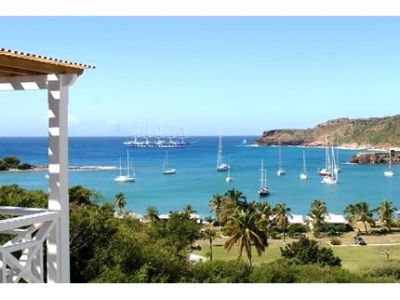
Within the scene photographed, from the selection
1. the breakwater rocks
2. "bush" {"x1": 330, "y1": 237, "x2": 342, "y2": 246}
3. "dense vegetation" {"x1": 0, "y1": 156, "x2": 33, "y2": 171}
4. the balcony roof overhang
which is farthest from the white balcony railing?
the breakwater rocks

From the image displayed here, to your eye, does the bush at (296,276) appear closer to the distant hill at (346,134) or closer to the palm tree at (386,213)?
the palm tree at (386,213)

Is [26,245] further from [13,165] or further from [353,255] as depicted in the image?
[13,165]

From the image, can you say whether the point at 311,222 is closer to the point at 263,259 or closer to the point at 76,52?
the point at 263,259

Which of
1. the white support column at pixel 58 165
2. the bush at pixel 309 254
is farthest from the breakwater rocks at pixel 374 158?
the white support column at pixel 58 165

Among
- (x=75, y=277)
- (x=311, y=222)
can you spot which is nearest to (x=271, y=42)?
(x=311, y=222)

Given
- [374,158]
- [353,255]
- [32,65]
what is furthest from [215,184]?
[32,65]
